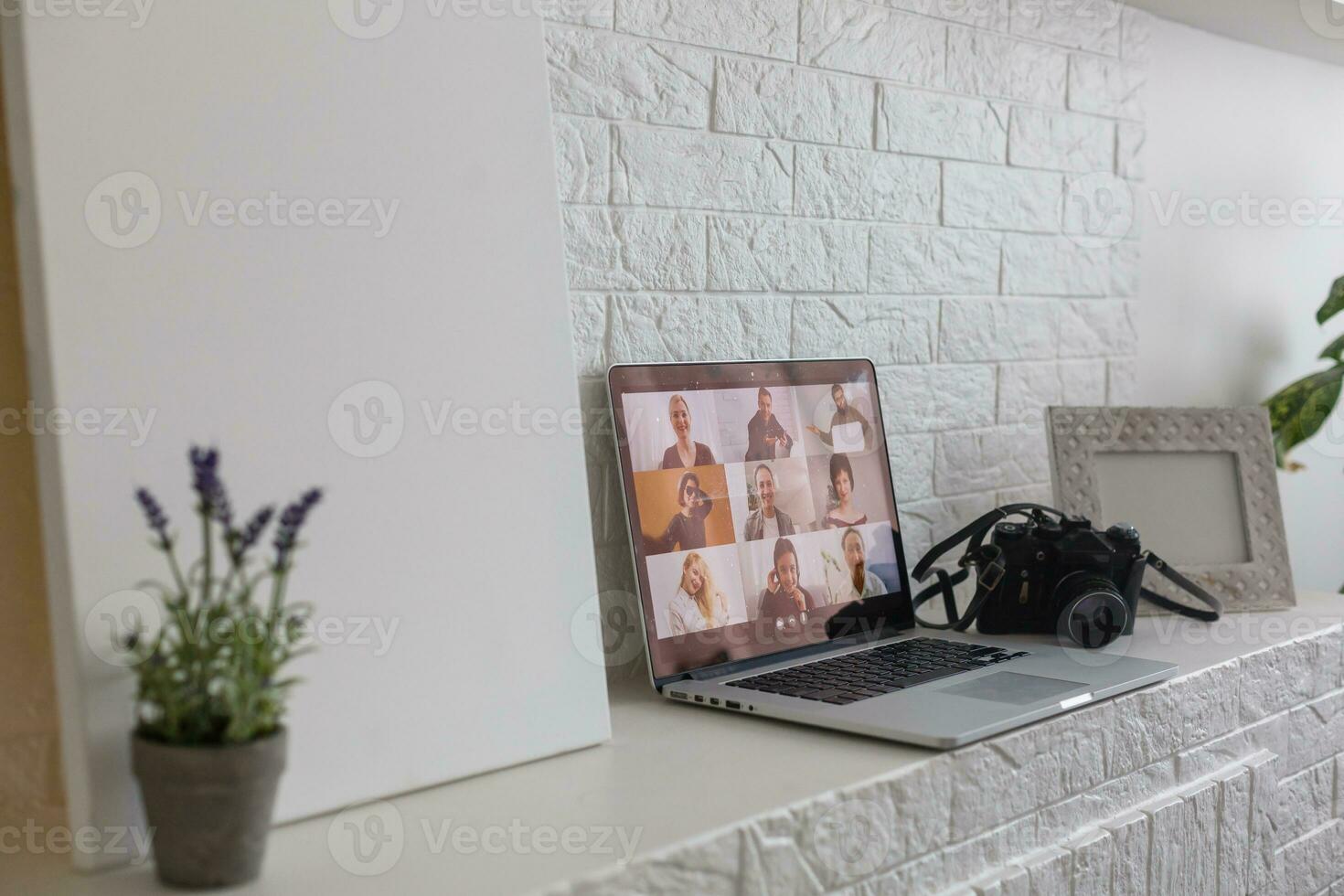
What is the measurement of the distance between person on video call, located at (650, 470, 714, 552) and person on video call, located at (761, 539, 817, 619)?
93 millimetres

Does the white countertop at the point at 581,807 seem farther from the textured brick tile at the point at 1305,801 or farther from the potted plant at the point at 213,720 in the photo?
the textured brick tile at the point at 1305,801

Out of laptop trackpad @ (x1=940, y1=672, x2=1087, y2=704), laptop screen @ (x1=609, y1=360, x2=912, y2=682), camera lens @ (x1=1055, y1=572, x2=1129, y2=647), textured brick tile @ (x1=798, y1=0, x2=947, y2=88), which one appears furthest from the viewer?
textured brick tile @ (x1=798, y1=0, x2=947, y2=88)

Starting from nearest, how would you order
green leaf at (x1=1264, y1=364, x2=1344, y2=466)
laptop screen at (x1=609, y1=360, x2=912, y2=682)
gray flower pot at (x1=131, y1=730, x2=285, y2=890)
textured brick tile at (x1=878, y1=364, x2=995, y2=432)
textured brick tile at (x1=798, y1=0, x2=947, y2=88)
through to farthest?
gray flower pot at (x1=131, y1=730, x2=285, y2=890), laptop screen at (x1=609, y1=360, x2=912, y2=682), textured brick tile at (x1=798, y1=0, x2=947, y2=88), textured brick tile at (x1=878, y1=364, x2=995, y2=432), green leaf at (x1=1264, y1=364, x2=1344, y2=466)

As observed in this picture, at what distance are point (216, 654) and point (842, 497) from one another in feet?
2.38

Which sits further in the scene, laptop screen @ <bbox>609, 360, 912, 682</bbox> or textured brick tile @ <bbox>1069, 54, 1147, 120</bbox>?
textured brick tile @ <bbox>1069, 54, 1147, 120</bbox>

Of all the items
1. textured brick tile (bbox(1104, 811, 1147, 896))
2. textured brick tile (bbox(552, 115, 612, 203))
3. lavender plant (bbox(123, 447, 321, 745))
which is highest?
textured brick tile (bbox(552, 115, 612, 203))

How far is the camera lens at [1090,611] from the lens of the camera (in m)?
1.14

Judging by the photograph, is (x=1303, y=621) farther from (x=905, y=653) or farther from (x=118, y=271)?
(x=118, y=271)

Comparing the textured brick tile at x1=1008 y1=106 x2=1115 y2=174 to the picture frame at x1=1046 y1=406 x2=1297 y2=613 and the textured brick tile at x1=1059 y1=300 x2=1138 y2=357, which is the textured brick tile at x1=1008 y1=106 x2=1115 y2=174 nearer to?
the textured brick tile at x1=1059 y1=300 x2=1138 y2=357

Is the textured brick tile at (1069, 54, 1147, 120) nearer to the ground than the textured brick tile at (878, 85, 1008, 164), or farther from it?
farther from it

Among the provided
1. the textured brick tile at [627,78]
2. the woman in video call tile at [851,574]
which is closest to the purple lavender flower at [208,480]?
the textured brick tile at [627,78]

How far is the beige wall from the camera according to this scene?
29.3 inches

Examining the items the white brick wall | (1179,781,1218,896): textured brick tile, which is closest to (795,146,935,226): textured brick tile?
the white brick wall

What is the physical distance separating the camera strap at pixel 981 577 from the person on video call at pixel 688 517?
32cm
